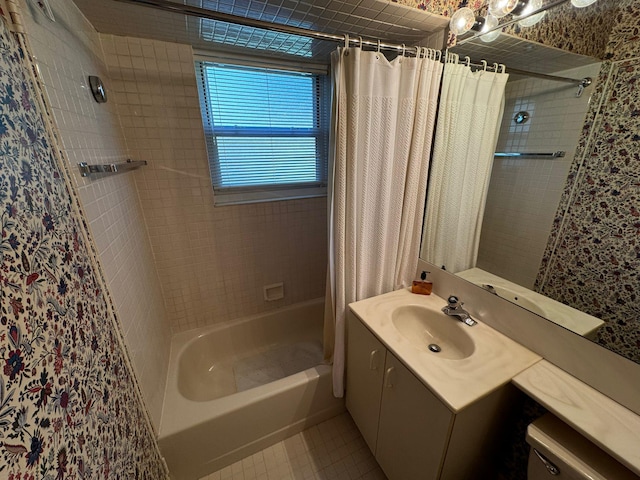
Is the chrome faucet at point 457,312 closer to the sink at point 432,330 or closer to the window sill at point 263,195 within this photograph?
the sink at point 432,330

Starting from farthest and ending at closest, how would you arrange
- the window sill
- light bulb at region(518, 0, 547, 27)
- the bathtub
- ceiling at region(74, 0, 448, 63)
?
the window sill → the bathtub → ceiling at region(74, 0, 448, 63) → light bulb at region(518, 0, 547, 27)

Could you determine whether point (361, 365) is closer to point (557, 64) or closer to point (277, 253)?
point (277, 253)

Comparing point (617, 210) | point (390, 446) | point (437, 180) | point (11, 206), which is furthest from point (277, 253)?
point (617, 210)

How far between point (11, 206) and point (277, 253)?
149 cm

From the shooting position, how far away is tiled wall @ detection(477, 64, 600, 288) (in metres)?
0.85

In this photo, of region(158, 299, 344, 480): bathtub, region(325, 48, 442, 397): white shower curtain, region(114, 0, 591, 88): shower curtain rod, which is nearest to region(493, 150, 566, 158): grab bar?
region(114, 0, 591, 88): shower curtain rod

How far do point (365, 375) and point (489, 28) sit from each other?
1.67 metres

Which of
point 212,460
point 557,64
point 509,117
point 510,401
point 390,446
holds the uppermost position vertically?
point 557,64

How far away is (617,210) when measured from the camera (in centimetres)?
76

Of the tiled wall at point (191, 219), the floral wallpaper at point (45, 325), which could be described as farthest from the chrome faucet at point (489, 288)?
the floral wallpaper at point (45, 325)

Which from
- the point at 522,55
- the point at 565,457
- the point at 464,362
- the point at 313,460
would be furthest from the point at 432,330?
the point at 522,55

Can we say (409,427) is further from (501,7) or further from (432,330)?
(501,7)

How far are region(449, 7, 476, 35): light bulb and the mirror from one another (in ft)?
0.40

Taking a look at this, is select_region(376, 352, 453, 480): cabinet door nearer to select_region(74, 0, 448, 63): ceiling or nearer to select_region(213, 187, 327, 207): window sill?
select_region(213, 187, 327, 207): window sill
